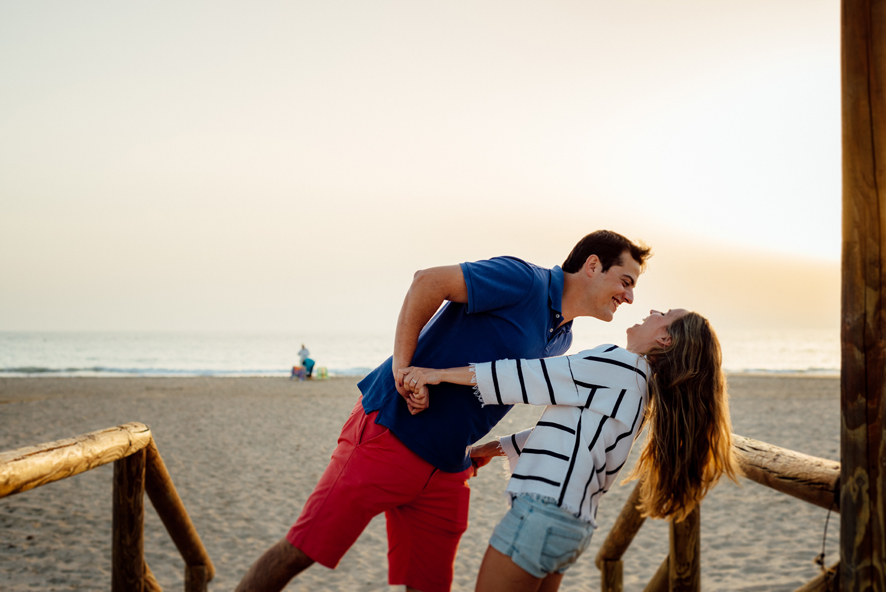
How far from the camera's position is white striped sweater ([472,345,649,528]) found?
192 centimetres

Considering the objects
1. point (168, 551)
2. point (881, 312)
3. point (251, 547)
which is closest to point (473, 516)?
point (251, 547)

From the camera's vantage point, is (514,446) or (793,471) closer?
(793,471)

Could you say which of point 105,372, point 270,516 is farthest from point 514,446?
point 105,372

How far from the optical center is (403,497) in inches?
90.5

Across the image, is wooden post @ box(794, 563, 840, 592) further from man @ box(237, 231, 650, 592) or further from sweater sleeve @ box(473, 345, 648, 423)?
man @ box(237, 231, 650, 592)

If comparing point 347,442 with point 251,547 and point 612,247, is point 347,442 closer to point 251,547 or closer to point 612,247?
point 612,247

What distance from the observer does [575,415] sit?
1.98 m

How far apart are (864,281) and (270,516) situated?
6126 mm

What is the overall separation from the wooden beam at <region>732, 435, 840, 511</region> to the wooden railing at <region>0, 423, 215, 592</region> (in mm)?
2475

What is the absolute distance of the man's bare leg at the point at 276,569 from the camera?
2160 mm

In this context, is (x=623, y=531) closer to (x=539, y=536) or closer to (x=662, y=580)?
(x=662, y=580)

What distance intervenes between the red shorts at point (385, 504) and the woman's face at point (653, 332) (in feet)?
2.83

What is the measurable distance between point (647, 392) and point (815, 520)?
18.8ft

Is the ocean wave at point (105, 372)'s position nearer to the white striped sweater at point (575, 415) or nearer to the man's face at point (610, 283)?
the man's face at point (610, 283)
